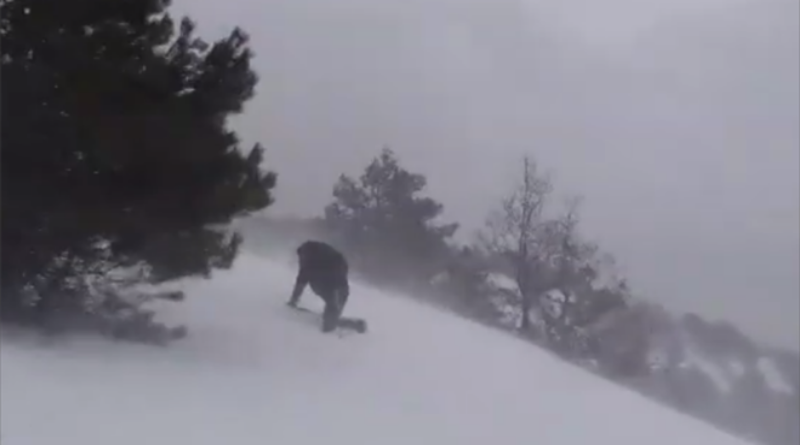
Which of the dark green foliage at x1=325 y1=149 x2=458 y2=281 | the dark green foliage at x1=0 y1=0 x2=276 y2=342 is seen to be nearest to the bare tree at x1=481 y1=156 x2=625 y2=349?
the dark green foliage at x1=325 y1=149 x2=458 y2=281

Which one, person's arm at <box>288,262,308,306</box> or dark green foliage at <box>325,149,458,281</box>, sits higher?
dark green foliage at <box>325,149,458,281</box>

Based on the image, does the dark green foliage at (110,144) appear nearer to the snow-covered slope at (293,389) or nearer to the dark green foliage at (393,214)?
the snow-covered slope at (293,389)

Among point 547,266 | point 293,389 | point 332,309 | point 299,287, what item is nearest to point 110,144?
point 293,389

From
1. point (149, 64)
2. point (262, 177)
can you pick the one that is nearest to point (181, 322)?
point (262, 177)

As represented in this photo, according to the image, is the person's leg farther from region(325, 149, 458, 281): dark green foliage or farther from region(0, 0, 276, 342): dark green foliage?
region(325, 149, 458, 281): dark green foliage

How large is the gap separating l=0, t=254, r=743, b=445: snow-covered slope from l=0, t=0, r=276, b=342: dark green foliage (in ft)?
2.87

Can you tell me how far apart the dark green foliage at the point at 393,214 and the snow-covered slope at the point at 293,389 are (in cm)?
1846

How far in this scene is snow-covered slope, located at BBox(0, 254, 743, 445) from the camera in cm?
854

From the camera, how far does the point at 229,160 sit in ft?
36.3

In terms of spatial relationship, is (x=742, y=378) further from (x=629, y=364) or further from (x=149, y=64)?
(x=149, y=64)

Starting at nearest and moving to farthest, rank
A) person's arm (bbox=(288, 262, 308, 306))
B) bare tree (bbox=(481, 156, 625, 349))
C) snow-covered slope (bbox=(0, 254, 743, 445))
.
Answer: snow-covered slope (bbox=(0, 254, 743, 445)) → person's arm (bbox=(288, 262, 308, 306)) → bare tree (bbox=(481, 156, 625, 349))

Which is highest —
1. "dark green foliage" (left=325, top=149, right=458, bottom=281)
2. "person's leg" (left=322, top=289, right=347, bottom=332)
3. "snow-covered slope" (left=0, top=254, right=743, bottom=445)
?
"dark green foliage" (left=325, top=149, right=458, bottom=281)

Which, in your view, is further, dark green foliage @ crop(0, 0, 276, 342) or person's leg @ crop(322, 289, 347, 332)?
person's leg @ crop(322, 289, 347, 332)

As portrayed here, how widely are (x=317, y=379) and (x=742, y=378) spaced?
4082 centimetres
